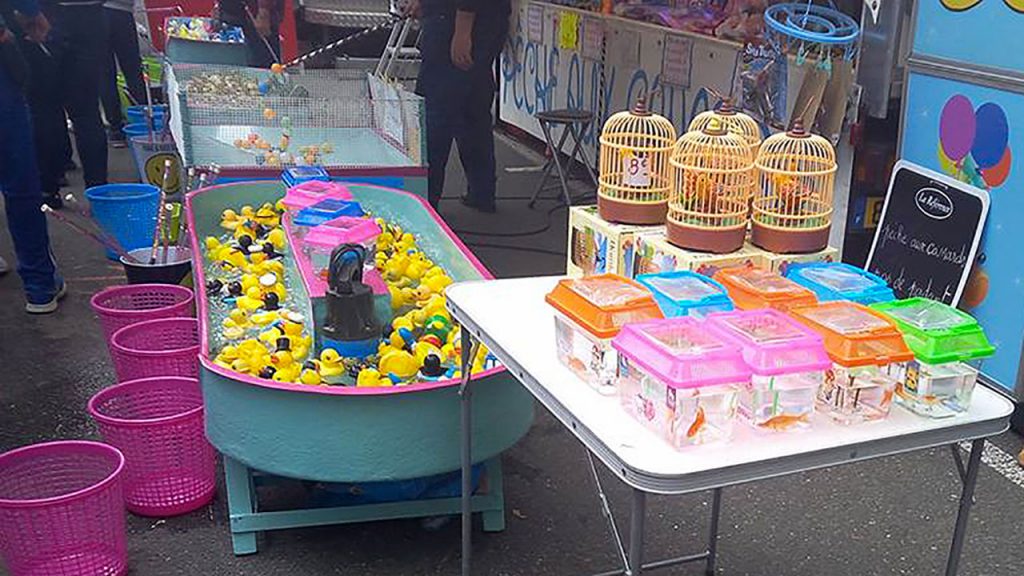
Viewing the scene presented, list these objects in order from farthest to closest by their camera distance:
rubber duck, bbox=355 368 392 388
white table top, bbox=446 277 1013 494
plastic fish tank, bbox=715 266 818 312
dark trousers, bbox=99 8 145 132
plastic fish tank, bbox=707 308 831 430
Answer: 1. dark trousers, bbox=99 8 145 132
2. rubber duck, bbox=355 368 392 388
3. plastic fish tank, bbox=715 266 818 312
4. plastic fish tank, bbox=707 308 831 430
5. white table top, bbox=446 277 1013 494

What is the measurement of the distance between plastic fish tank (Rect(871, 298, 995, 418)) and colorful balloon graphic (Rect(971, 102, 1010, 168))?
2052 millimetres

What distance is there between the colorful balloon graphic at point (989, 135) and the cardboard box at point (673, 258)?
1664mm

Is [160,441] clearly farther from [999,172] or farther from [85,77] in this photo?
[85,77]

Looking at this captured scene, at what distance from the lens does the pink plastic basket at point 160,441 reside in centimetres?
290

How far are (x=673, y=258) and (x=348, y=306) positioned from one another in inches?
41.0

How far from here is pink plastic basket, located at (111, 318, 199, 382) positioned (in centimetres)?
337

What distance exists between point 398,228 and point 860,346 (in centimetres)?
273

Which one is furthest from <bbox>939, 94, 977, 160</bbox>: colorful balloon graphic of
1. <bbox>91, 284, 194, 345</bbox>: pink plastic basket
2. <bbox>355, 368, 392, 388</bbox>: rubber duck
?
<bbox>91, 284, 194, 345</bbox>: pink plastic basket

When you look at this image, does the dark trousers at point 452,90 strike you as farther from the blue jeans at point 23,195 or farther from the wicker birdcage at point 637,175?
the wicker birdcage at point 637,175

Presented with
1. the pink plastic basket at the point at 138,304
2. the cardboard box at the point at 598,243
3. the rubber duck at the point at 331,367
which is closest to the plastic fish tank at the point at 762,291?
the cardboard box at the point at 598,243

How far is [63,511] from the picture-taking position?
250 centimetres

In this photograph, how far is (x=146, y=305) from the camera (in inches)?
158

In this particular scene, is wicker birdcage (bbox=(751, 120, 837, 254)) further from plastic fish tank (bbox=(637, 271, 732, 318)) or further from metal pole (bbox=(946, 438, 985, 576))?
metal pole (bbox=(946, 438, 985, 576))

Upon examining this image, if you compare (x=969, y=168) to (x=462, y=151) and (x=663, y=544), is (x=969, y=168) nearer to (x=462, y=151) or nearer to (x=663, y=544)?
(x=663, y=544)
